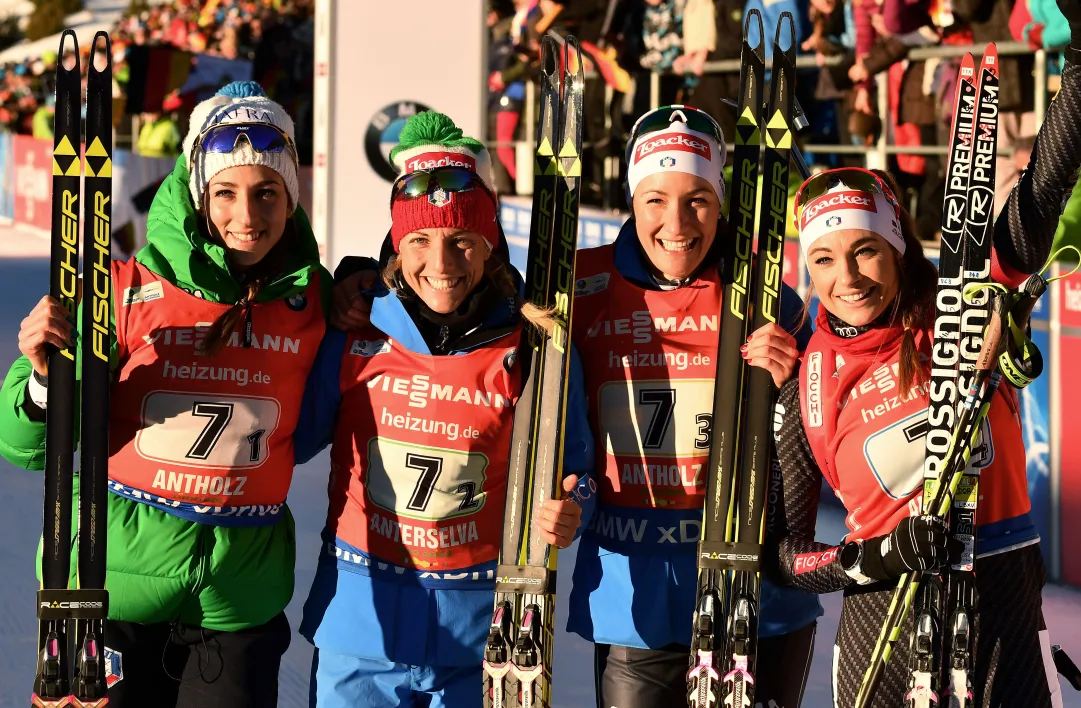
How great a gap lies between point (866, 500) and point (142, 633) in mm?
1518

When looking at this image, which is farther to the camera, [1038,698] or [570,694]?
[570,694]

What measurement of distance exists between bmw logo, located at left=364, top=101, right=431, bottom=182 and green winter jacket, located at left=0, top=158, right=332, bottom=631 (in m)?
6.97

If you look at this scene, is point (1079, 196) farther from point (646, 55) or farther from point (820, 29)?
point (646, 55)

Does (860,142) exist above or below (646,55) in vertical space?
below

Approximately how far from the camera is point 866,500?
104 inches

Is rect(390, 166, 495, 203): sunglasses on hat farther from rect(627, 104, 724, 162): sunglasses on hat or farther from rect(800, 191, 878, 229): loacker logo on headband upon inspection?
rect(800, 191, 878, 229): loacker logo on headband

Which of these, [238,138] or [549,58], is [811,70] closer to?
[549,58]

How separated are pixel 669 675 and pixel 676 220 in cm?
98

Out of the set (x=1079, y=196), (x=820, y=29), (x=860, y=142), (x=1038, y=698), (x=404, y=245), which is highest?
(x=820, y=29)

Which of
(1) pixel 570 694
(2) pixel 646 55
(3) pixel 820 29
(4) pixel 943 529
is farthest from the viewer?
(2) pixel 646 55

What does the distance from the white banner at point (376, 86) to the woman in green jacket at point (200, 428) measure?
695 cm

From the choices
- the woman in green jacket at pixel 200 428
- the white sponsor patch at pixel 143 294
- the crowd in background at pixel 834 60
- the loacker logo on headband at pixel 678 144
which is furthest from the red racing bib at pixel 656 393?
the crowd in background at pixel 834 60

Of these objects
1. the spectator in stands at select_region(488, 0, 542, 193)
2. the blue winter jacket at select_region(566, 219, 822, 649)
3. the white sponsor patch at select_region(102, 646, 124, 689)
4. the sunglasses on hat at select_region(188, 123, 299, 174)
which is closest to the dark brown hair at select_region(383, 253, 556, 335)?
the blue winter jacket at select_region(566, 219, 822, 649)

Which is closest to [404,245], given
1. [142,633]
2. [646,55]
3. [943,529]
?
[142,633]
